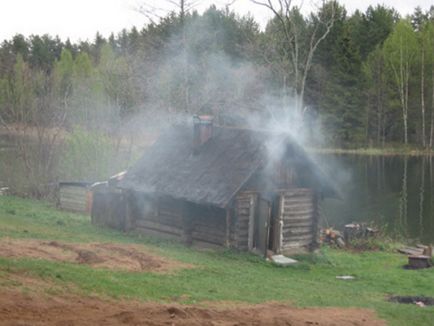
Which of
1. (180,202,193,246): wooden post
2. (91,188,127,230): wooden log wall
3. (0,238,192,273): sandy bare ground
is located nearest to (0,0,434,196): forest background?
(91,188,127,230): wooden log wall

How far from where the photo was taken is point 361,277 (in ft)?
68.1

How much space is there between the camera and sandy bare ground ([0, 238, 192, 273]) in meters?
16.5

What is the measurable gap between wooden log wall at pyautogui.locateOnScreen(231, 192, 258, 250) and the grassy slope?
0.61 m

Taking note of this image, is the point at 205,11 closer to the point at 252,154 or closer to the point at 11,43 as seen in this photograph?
the point at 11,43

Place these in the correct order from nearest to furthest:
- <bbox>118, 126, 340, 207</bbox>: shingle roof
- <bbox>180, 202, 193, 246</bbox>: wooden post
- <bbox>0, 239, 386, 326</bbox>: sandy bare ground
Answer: <bbox>0, 239, 386, 326</bbox>: sandy bare ground
<bbox>118, 126, 340, 207</bbox>: shingle roof
<bbox>180, 202, 193, 246</bbox>: wooden post

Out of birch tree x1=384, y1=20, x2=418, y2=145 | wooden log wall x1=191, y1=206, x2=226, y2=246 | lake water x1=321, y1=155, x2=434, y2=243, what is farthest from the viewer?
birch tree x1=384, y1=20, x2=418, y2=145

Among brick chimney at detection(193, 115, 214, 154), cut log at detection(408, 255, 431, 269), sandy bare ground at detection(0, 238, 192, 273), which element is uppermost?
brick chimney at detection(193, 115, 214, 154)

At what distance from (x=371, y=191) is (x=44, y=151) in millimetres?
23664

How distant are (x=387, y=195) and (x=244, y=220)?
2449 cm

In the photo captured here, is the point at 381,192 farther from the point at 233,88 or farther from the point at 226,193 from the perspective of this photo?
the point at 226,193

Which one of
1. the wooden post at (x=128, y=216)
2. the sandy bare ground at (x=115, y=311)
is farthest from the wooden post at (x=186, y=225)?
the sandy bare ground at (x=115, y=311)

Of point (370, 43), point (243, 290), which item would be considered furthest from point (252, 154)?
point (370, 43)

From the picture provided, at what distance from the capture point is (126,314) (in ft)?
35.3

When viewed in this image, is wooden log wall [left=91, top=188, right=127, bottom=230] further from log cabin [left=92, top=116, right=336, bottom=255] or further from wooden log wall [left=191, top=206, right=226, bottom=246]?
wooden log wall [left=191, top=206, right=226, bottom=246]
